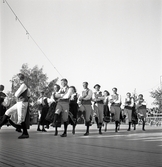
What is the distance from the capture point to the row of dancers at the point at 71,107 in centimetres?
945

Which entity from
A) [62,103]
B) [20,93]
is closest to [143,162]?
[20,93]

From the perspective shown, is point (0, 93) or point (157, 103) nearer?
point (0, 93)

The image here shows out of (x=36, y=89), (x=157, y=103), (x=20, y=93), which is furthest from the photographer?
(x=36, y=89)

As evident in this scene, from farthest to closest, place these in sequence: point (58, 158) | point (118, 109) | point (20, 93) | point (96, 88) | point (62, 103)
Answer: point (118, 109) → point (96, 88) → point (62, 103) → point (20, 93) → point (58, 158)

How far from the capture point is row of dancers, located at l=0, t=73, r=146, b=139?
9445 millimetres

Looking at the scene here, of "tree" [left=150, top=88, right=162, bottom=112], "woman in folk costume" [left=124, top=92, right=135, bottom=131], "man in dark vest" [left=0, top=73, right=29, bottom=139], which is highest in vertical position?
"tree" [left=150, top=88, right=162, bottom=112]

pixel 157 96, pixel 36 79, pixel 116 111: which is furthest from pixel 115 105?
pixel 36 79

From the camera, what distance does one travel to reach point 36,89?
166 ft

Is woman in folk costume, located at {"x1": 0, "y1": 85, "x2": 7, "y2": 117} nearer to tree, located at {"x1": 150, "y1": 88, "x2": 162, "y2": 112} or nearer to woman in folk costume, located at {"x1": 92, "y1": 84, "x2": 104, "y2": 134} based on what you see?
woman in folk costume, located at {"x1": 92, "y1": 84, "x2": 104, "y2": 134}

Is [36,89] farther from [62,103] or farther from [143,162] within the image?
[143,162]

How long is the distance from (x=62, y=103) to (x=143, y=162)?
21.4 feet

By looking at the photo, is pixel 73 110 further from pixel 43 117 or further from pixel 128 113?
pixel 128 113

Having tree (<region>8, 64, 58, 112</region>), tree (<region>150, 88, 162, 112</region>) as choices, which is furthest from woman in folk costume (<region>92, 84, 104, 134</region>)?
tree (<region>8, 64, 58, 112</region>)

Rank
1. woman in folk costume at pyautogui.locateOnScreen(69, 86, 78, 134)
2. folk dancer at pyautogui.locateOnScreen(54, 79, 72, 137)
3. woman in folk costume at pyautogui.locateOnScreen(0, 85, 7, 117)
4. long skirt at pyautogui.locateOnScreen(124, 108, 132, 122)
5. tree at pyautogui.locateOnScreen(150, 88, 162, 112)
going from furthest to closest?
tree at pyautogui.locateOnScreen(150, 88, 162, 112) → long skirt at pyautogui.locateOnScreen(124, 108, 132, 122) → woman in folk costume at pyautogui.locateOnScreen(69, 86, 78, 134) → woman in folk costume at pyautogui.locateOnScreen(0, 85, 7, 117) → folk dancer at pyautogui.locateOnScreen(54, 79, 72, 137)
